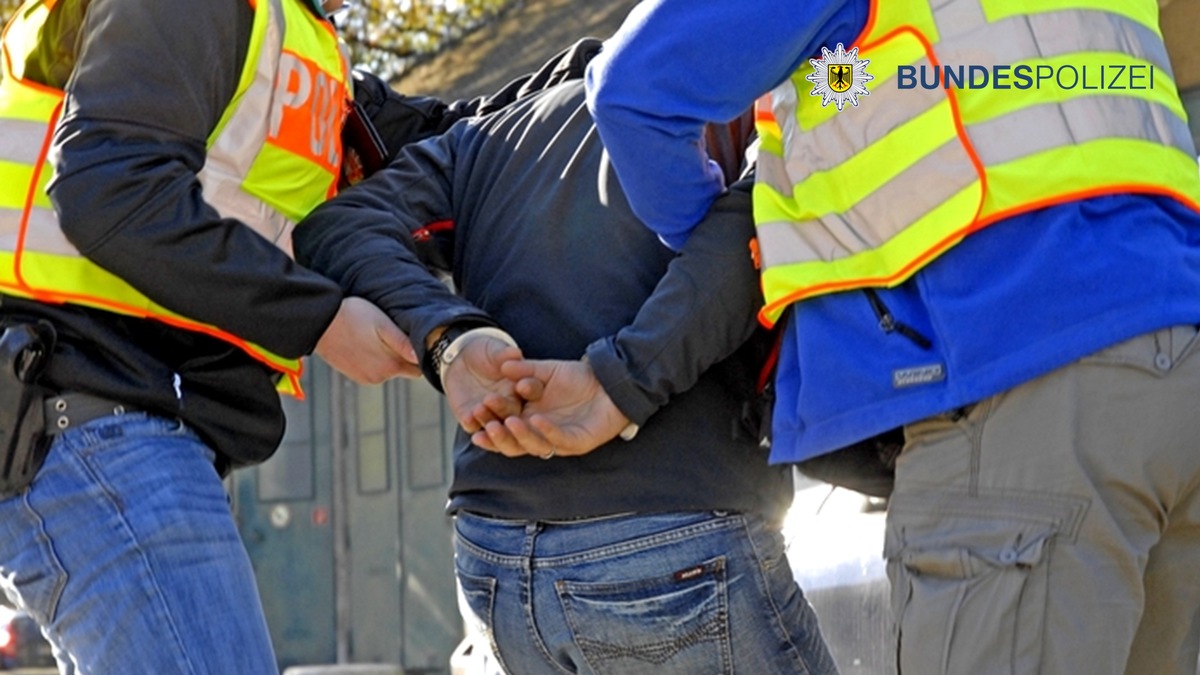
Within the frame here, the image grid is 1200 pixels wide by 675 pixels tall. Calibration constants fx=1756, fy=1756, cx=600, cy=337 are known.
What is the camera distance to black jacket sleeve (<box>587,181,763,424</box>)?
241 centimetres

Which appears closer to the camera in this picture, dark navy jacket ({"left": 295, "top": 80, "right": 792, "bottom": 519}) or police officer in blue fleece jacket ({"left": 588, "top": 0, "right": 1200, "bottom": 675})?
police officer in blue fleece jacket ({"left": 588, "top": 0, "right": 1200, "bottom": 675})

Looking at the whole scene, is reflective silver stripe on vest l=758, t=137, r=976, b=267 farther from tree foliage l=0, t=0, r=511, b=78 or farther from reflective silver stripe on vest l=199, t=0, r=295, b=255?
tree foliage l=0, t=0, r=511, b=78

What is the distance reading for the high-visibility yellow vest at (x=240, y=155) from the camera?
2.52 meters

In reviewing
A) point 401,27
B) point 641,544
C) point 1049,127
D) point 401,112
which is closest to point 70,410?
point 641,544

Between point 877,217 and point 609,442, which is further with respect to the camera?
point 609,442

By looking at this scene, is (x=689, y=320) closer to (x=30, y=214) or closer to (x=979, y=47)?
(x=979, y=47)

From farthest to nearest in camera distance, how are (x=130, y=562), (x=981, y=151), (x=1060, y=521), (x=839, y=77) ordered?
(x=130, y=562) → (x=839, y=77) → (x=981, y=151) → (x=1060, y=521)

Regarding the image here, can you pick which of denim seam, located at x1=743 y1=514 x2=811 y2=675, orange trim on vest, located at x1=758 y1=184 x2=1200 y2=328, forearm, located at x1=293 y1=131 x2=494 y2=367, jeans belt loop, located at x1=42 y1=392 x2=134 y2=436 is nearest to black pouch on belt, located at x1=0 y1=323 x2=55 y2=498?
jeans belt loop, located at x1=42 y1=392 x2=134 y2=436

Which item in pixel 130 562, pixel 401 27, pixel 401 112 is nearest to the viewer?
pixel 130 562

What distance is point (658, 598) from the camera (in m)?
2.41

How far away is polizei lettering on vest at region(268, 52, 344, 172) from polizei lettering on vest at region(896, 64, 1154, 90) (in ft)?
3.31

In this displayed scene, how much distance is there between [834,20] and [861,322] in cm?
39

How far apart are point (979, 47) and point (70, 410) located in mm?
1334

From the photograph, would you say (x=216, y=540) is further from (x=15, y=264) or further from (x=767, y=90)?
(x=767, y=90)
